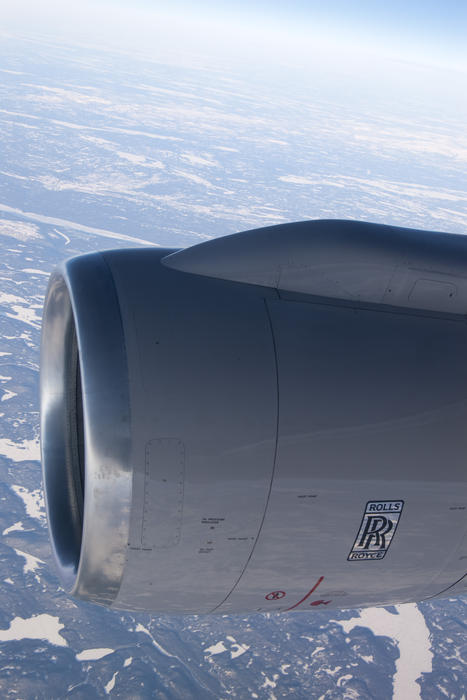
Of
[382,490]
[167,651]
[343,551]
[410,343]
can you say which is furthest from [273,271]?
[167,651]

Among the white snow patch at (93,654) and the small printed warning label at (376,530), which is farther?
the white snow patch at (93,654)

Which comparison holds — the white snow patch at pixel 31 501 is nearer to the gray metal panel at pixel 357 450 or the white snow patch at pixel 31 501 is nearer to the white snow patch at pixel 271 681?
the white snow patch at pixel 271 681

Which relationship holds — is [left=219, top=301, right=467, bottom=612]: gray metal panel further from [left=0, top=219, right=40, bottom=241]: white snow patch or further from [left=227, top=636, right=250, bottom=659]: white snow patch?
[left=0, top=219, right=40, bottom=241]: white snow patch

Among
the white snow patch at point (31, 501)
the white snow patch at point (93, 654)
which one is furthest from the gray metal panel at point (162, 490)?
the white snow patch at point (31, 501)

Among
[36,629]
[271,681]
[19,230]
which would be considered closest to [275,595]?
[271,681]

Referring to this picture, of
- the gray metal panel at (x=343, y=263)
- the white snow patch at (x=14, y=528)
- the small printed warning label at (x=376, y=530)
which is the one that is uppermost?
the gray metal panel at (x=343, y=263)

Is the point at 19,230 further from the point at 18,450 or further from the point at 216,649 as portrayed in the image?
the point at 216,649

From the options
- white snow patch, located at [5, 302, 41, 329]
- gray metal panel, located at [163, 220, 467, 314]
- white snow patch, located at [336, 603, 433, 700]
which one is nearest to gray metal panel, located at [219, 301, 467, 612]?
gray metal panel, located at [163, 220, 467, 314]

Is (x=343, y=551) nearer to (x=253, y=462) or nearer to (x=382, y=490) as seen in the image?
(x=382, y=490)

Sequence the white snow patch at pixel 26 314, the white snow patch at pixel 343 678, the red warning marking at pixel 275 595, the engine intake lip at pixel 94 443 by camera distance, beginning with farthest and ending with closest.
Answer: the white snow patch at pixel 26 314 < the white snow patch at pixel 343 678 < the red warning marking at pixel 275 595 < the engine intake lip at pixel 94 443
